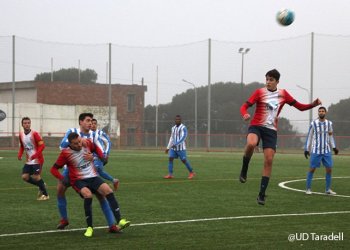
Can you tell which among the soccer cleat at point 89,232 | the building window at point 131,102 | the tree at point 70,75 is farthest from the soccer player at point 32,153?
the building window at point 131,102

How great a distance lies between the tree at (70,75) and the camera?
63188 mm

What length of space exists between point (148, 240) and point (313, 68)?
1657 inches

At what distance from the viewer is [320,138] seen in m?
16.7

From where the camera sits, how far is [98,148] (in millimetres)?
10352

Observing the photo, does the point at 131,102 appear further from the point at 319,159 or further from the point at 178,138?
the point at 319,159

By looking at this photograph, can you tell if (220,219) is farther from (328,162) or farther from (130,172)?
(130,172)

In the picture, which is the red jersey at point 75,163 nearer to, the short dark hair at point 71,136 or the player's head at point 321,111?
the short dark hair at point 71,136

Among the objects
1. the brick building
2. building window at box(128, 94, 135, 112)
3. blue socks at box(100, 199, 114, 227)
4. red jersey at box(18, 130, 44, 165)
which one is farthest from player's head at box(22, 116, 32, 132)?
building window at box(128, 94, 135, 112)

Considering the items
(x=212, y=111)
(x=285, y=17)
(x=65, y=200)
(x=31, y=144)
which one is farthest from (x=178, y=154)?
(x=212, y=111)

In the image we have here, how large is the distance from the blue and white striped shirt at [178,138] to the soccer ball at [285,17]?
10.6m

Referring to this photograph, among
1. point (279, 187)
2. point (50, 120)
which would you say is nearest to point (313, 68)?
point (50, 120)

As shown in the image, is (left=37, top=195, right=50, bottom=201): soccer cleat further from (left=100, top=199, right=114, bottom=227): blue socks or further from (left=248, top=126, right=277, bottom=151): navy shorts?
(left=248, top=126, right=277, bottom=151): navy shorts

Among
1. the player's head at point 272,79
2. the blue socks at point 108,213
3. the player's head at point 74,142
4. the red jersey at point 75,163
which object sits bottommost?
the blue socks at point 108,213

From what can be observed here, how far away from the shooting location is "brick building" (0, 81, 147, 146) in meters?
62.5
